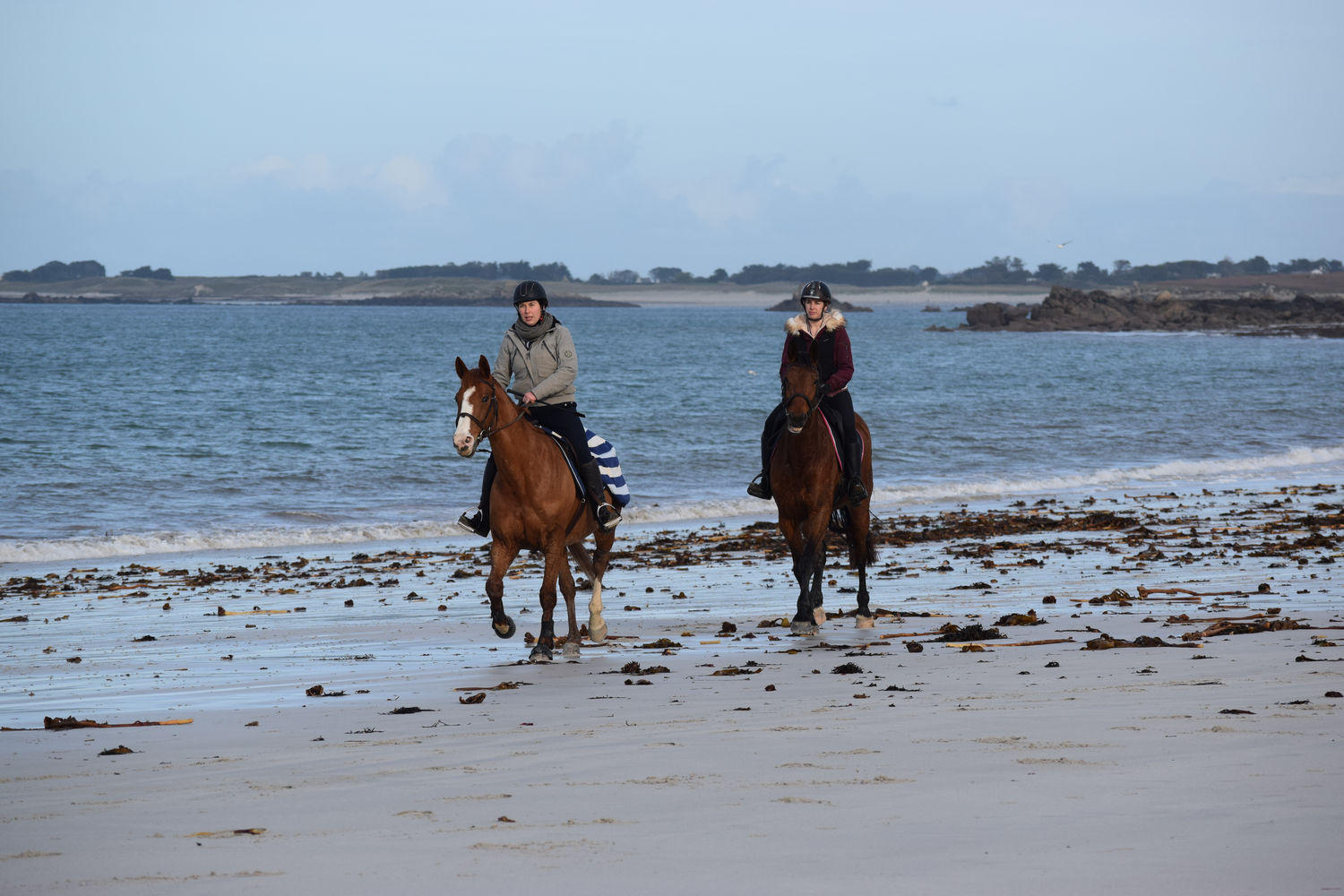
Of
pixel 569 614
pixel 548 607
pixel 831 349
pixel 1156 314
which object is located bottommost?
pixel 569 614

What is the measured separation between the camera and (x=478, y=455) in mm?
28688

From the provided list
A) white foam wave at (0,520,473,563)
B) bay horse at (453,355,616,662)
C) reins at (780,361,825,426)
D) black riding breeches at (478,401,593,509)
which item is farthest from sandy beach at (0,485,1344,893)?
white foam wave at (0,520,473,563)

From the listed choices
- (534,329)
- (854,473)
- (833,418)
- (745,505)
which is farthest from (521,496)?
(745,505)

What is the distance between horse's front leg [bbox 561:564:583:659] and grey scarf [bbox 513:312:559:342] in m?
1.69

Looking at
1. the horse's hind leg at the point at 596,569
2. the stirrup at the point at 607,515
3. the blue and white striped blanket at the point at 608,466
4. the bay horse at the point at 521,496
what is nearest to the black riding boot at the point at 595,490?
the stirrup at the point at 607,515

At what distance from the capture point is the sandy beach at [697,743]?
4.17 meters

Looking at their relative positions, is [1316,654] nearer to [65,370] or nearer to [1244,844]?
[1244,844]

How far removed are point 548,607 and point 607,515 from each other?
0.89 meters

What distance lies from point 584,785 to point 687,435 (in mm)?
28905

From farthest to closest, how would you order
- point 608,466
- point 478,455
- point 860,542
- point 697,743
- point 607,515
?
point 478,455 < point 860,542 < point 608,466 < point 607,515 < point 697,743

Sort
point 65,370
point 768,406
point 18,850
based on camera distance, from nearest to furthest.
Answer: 1. point 18,850
2. point 768,406
3. point 65,370

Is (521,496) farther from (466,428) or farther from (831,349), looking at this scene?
(831,349)

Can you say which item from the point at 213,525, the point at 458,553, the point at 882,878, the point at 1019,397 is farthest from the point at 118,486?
the point at 1019,397

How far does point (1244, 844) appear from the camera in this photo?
414 cm
